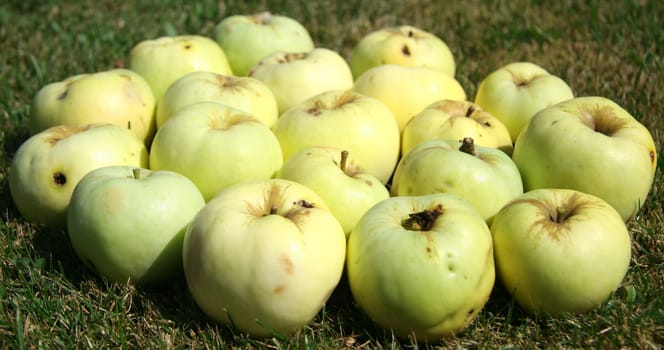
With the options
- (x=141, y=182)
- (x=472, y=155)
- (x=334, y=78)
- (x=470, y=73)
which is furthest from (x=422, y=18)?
(x=141, y=182)

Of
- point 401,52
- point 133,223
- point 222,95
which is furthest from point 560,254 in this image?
point 401,52

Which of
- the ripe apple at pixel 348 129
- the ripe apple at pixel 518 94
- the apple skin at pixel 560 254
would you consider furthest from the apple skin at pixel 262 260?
the ripe apple at pixel 518 94

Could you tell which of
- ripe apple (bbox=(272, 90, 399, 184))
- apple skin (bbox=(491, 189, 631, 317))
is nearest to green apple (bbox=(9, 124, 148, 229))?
ripe apple (bbox=(272, 90, 399, 184))

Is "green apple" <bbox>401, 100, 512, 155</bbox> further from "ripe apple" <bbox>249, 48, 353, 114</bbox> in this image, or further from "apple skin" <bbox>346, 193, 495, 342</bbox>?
"apple skin" <bbox>346, 193, 495, 342</bbox>

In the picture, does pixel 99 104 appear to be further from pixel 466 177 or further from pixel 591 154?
pixel 591 154

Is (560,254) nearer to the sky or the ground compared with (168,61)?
nearer to the ground

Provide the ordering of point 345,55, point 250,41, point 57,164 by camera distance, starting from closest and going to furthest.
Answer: point 57,164 → point 250,41 → point 345,55
